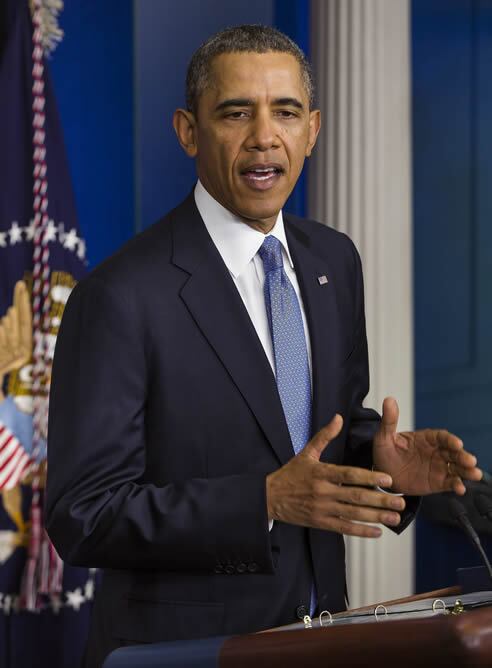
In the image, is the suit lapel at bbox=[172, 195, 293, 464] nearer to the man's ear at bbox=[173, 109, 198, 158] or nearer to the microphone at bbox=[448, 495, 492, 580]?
the man's ear at bbox=[173, 109, 198, 158]

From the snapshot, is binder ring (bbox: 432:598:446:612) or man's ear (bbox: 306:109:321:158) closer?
binder ring (bbox: 432:598:446:612)

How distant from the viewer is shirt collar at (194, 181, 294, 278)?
1.78 metres

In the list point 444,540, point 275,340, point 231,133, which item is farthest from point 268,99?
point 444,540

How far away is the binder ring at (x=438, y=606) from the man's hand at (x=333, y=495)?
12 cm

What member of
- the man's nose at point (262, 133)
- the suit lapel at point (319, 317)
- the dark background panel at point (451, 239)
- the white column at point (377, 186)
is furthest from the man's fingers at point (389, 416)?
the dark background panel at point (451, 239)

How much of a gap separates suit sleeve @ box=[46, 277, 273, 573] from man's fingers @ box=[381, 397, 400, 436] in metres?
0.25

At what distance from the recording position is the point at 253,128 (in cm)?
169

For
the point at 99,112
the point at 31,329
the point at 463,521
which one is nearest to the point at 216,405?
the point at 463,521

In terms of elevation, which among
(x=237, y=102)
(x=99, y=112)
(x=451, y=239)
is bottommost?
(x=237, y=102)

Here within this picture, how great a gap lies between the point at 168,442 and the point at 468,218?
2.53 m

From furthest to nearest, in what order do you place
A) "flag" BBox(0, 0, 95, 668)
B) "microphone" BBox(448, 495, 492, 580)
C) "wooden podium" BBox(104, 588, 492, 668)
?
"flag" BBox(0, 0, 95, 668), "microphone" BBox(448, 495, 492, 580), "wooden podium" BBox(104, 588, 492, 668)

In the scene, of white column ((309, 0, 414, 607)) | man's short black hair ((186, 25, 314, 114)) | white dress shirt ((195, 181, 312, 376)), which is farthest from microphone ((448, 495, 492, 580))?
white column ((309, 0, 414, 607))

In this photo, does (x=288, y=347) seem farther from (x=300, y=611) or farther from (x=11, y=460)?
(x=11, y=460)

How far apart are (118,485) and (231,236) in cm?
48
